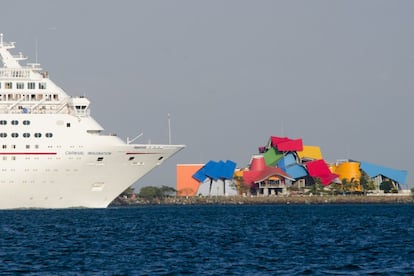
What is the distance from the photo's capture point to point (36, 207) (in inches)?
2980

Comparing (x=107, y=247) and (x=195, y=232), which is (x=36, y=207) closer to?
A: (x=195, y=232)

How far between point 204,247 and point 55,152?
1225 inches

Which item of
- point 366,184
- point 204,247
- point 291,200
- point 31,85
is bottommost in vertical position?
point 204,247

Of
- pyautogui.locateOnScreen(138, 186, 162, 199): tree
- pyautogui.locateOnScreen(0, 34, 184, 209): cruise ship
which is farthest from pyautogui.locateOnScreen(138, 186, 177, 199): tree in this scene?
pyautogui.locateOnScreen(0, 34, 184, 209): cruise ship

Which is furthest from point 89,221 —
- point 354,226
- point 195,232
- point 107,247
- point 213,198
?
point 213,198

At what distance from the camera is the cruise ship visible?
73.4 meters

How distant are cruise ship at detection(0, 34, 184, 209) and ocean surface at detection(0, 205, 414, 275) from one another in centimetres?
861

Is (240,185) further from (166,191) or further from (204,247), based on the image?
(204,247)

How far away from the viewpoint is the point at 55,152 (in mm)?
74125

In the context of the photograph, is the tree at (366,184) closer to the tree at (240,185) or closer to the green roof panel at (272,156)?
the green roof panel at (272,156)

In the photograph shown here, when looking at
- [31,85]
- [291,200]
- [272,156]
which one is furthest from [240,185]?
[31,85]

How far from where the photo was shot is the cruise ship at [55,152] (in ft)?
241

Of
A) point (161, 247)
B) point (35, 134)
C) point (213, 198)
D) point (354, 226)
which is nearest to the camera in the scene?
point (161, 247)

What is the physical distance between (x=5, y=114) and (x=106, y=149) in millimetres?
6924
